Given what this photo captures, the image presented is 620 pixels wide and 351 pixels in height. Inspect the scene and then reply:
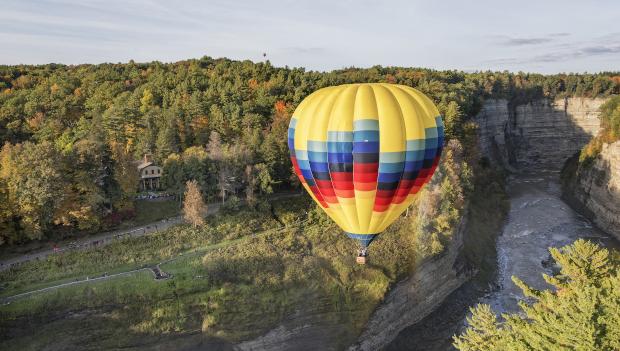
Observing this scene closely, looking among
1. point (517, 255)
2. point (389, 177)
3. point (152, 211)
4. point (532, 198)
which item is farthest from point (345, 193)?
point (532, 198)

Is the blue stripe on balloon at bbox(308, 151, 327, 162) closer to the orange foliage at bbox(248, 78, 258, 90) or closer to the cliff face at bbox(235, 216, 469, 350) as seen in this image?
the cliff face at bbox(235, 216, 469, 350)

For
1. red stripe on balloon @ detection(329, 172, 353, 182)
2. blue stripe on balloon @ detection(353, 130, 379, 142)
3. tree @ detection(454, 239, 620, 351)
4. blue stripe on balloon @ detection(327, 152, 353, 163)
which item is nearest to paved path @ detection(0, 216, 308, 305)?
red stripe on balloon @ detection(329, 172, 353, 182)

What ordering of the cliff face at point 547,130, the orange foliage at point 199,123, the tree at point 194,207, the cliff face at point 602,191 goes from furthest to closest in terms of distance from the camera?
the cliff face at point 547,130 → the cliff face at point 602,191 → the orange foliage at point 199,123 → the tree at point 194,207

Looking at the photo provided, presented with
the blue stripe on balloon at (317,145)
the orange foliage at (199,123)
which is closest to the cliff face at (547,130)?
the orange foliage at (199,123)

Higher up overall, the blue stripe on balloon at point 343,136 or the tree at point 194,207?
the blue stripe on balloon at point 343,136

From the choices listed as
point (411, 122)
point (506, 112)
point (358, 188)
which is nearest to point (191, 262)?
point (358, 188)

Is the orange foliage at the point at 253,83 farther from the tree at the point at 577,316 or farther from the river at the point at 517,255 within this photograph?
the tree at the point at 577,316

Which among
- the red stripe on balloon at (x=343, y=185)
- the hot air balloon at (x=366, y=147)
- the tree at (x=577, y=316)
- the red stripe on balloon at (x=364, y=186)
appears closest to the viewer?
the tree at (x=577, y=316)
